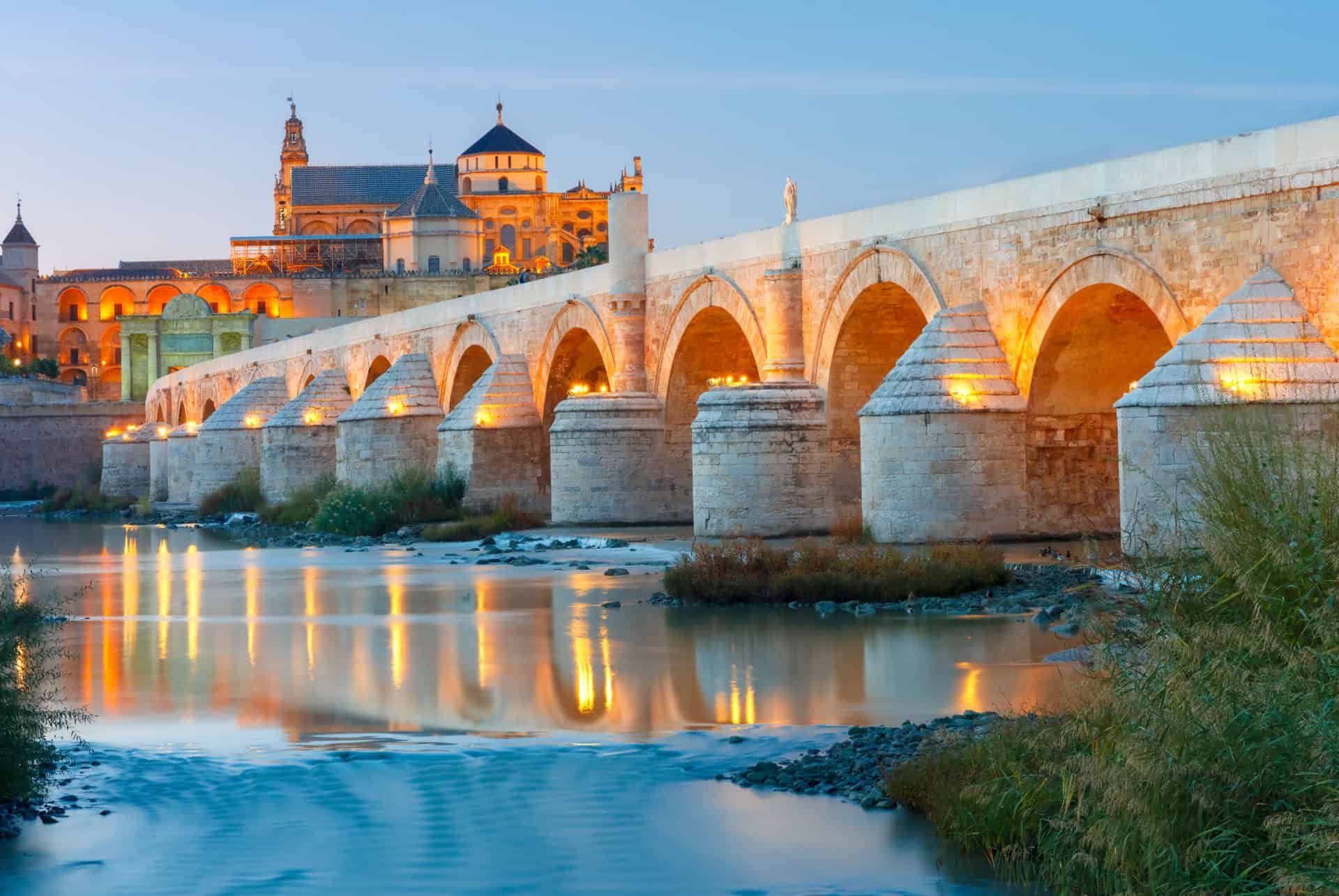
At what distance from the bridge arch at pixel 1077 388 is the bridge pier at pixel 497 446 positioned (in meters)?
9.88

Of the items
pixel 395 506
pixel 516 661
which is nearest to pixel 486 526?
pixel 395 506

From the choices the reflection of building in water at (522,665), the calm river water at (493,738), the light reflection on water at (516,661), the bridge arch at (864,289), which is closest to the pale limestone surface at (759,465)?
the bridge arch at (864,289)

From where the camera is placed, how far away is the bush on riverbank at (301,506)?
94.9ft

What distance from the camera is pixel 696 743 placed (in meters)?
8.28

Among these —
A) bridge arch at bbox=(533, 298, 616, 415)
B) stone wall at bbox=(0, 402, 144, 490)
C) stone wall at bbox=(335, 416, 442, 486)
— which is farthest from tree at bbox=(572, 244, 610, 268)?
bridge arch at bbox=(533, 298, 616, 415)

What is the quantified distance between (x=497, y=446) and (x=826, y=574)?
13.0 meters

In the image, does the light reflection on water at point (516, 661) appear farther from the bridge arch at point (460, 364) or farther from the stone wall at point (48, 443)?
the stone wall at point (48, 443)

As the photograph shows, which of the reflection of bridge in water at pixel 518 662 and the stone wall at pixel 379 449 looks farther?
the stone wall at pixel 379 449

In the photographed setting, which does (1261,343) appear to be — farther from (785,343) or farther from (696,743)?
(785,343)

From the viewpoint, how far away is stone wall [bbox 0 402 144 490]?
52.7m

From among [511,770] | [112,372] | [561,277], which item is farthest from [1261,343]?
[112,372]

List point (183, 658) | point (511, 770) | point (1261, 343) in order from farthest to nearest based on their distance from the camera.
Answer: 1. point (1261, 343)
2. point (183, 658)
3. point (511, 770)

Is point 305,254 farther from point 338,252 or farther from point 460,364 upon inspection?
point 460,364

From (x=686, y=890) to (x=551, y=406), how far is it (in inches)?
867
